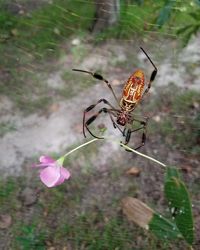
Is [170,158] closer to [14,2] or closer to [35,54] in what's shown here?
[35,54]

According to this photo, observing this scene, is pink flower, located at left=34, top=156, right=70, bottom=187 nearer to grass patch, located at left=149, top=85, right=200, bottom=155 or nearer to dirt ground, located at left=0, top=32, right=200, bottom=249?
dirt ground, located at left=0, top=32, right=200, bottom=249

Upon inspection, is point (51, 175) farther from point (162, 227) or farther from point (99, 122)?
point (99, 122)

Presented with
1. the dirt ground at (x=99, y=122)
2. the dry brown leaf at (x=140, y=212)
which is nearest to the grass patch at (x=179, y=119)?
Result: the dirt ground at (x=99, y=122)

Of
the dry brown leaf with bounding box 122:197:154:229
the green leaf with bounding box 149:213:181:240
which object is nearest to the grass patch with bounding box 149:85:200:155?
the dry brown leaf with bounding box 122:197:154:229

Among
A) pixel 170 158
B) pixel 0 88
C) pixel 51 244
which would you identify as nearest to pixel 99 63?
pixel 0 88

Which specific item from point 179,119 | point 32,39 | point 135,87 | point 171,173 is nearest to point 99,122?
point 179,119
